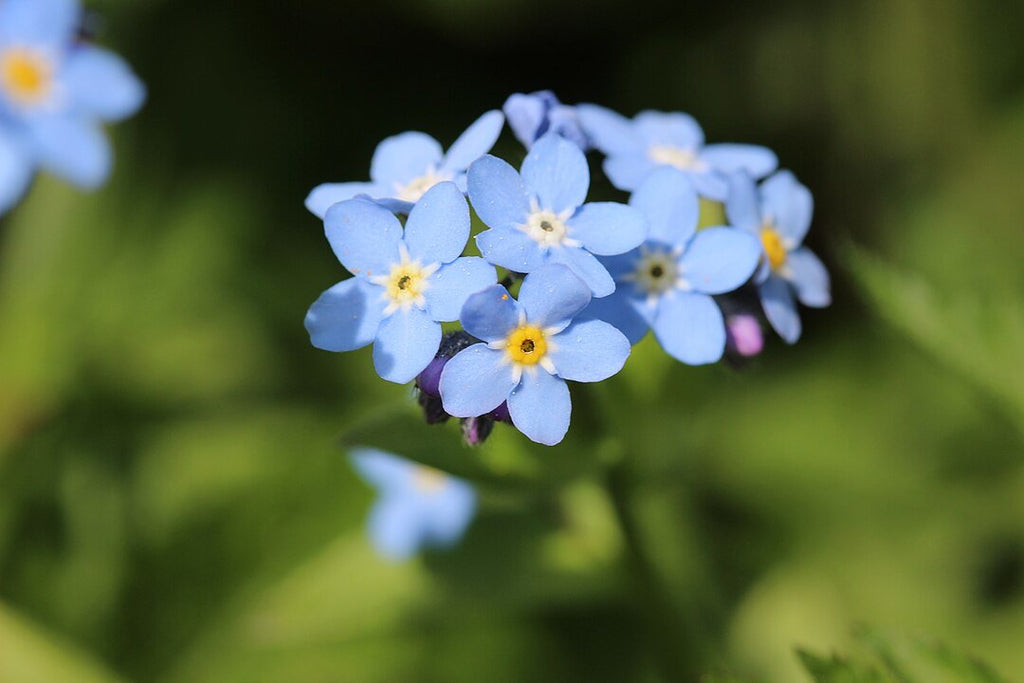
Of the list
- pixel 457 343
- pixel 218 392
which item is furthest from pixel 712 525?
pixel 457 343

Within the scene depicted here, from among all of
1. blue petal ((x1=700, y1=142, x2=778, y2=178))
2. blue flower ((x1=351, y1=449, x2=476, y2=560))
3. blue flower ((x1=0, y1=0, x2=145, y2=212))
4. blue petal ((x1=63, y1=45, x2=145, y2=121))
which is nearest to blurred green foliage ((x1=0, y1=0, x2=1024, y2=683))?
blue flower ((x1=351, y1=449, x2=476, y2=560))

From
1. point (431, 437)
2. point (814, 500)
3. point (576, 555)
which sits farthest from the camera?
point (814, 500)

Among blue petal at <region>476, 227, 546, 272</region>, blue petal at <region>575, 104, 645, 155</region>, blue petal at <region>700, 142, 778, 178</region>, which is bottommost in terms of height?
blue petal at <region>476, 227, 546, 272</region>

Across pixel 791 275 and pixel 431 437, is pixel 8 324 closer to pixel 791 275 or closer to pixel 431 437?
pixel 431 437

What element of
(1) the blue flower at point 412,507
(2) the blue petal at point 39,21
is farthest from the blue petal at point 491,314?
(2) the blue petal at point 39,21

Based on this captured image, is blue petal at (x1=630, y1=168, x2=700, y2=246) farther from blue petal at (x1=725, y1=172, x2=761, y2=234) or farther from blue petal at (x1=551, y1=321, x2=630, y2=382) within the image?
blue petal at (x1=551, y1=321, x2=630, y2=382)

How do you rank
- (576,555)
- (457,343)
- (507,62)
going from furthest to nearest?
(507,62), (576,555), (457,343)
